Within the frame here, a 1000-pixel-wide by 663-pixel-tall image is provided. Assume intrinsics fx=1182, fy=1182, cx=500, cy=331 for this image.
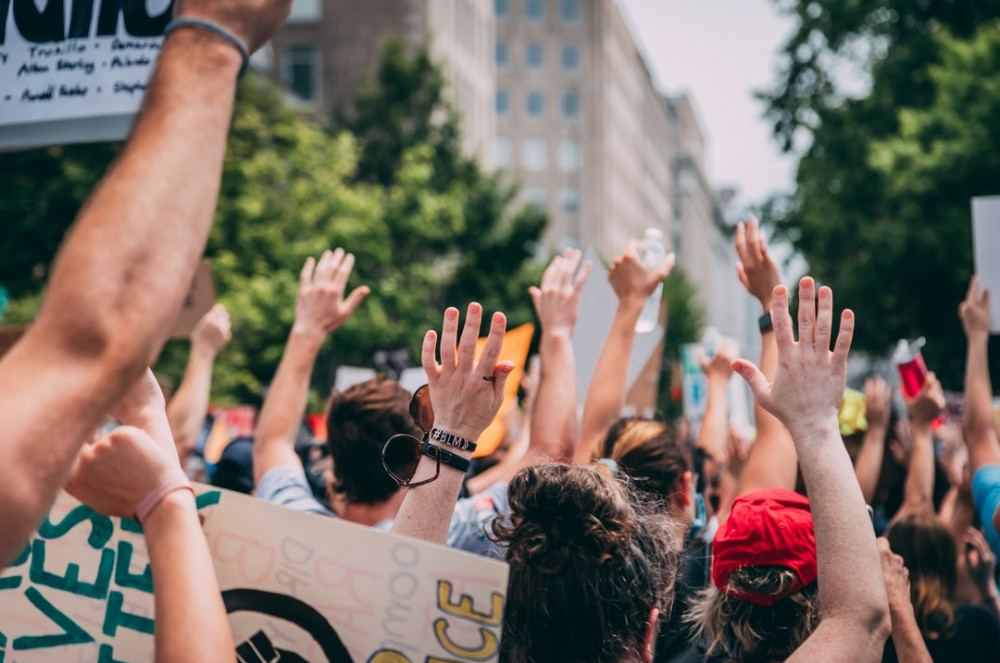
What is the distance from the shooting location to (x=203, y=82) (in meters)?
1.30

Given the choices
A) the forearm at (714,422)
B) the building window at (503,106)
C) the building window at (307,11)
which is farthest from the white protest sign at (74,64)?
the building window at (503,106)

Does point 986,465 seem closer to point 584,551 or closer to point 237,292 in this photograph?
point 584,551

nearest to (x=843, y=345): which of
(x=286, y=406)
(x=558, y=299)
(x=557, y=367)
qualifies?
(x=557, y=367)

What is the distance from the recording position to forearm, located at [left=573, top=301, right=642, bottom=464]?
365 cm

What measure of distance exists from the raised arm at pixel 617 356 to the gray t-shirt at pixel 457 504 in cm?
34

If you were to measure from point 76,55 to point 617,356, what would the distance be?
1786 millimetres

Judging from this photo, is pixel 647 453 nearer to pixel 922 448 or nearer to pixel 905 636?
pixel 905 636

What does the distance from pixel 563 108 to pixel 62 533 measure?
83762 millimetres

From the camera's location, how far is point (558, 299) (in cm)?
371

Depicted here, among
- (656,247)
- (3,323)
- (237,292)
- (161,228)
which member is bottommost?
(161,228)

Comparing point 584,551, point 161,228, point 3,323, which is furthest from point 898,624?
point 3,323

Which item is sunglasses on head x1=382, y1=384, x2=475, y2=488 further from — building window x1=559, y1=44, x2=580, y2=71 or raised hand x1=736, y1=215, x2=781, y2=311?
building window x1=559, y1=44, x2=580, y2=71

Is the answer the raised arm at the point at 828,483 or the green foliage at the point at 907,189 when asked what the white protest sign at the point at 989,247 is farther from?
the green foliage at the point at 907,189

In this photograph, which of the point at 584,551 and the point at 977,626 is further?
the point at 977,626
